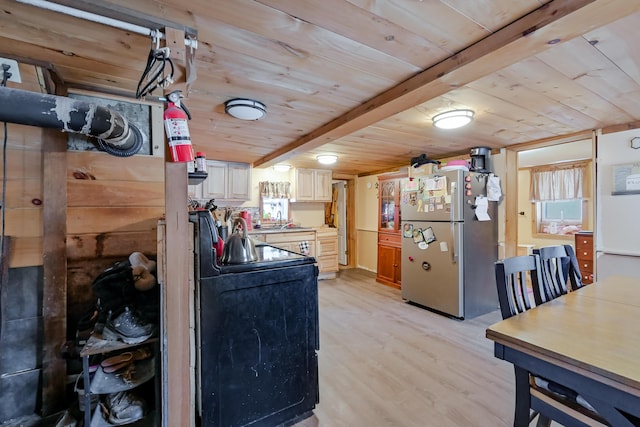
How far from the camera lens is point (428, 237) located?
3580 millimetres

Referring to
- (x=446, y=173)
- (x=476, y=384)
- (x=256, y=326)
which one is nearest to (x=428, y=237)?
(x=446, y=173)

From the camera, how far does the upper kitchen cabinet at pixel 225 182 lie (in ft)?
14.7

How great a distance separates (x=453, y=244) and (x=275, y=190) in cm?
320

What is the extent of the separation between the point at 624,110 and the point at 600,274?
5.44ft

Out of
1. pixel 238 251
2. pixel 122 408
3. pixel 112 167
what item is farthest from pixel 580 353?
pixel 112 167

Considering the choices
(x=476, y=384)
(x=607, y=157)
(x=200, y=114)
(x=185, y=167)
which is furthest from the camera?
(x=607, y=157)

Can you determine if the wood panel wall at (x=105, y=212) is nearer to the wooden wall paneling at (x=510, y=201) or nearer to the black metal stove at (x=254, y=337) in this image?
the black metal stove at (x=254, y=337)


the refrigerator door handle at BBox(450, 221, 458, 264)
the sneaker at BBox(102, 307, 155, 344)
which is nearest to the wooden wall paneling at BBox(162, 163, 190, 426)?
the sneaker at BBox(102, 307, 155, 344)

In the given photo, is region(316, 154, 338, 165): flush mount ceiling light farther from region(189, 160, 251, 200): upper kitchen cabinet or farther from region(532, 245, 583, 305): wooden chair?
region(532, 245, 583, 305): wooden chair

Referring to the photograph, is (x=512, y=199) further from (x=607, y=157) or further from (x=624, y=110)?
(x=624, y=110)

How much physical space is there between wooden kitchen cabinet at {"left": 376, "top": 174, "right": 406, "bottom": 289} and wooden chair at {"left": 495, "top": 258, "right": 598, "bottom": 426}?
286cm

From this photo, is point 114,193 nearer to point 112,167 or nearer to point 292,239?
point 112,167

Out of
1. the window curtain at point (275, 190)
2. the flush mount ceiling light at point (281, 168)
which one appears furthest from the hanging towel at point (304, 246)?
the flush mount ceiling light at point (281, 168)

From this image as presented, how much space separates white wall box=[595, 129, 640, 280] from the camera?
107 inches
